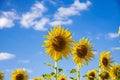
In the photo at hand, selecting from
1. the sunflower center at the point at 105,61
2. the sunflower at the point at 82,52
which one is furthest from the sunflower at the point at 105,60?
the sunflower at the point at 82,52

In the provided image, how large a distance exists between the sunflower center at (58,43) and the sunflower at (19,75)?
261 inches

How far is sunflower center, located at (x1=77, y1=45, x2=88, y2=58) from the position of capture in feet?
36.0

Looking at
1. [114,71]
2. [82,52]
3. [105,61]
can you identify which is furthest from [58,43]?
[114,71]

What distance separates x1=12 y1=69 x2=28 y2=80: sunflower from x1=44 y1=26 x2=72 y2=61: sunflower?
667cm

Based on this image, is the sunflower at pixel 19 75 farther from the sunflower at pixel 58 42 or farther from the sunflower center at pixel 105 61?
the sunflower at pixel 58 42

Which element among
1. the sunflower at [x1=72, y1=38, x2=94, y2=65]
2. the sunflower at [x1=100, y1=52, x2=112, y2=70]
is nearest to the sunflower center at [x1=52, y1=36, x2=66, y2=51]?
the sunflower at [x1=72, y1=38, x2=94, y2=65]

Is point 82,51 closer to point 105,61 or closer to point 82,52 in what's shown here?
point 82,52

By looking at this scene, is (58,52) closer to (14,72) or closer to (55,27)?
(55,27)

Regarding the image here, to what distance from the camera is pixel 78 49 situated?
10.9 metres

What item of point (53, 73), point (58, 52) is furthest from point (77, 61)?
point (53, 73)

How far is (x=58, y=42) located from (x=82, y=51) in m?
1.46

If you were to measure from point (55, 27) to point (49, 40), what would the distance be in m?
0.58

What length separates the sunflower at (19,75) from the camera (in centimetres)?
1625

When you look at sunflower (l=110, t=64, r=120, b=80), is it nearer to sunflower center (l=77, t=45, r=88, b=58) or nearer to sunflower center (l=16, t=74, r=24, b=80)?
sunflower center (l=77, t=45, r=88, b=58)
